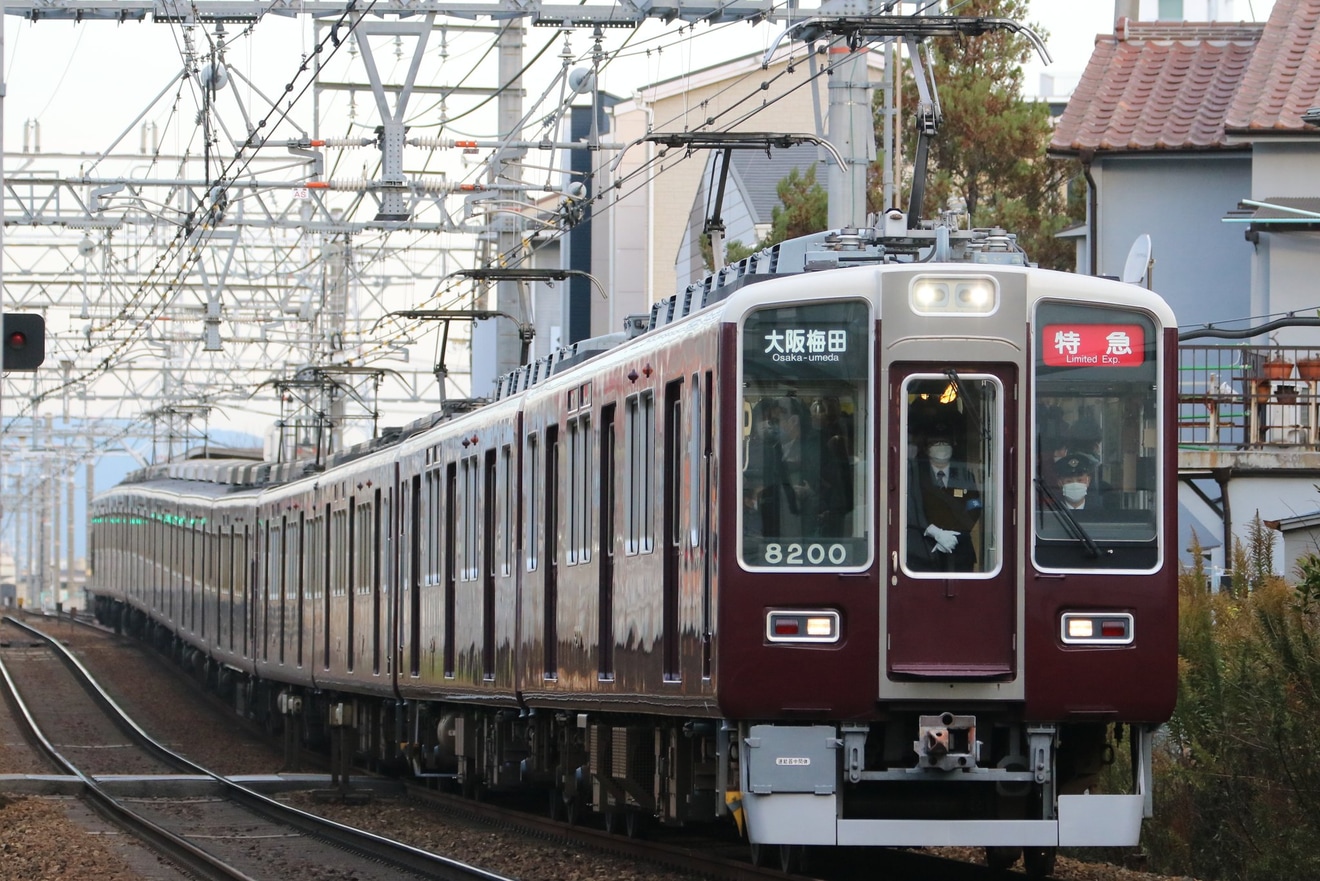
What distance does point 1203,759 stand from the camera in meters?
11.8

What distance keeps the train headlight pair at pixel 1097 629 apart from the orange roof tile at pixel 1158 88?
575 inches

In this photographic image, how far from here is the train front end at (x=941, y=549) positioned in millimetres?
9273

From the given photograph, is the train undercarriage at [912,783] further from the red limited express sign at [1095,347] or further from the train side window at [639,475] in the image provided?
the red limited express sign at [1095,347]

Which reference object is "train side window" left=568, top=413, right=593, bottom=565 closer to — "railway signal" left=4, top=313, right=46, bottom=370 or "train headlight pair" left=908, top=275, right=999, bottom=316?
"train headlight pair" left=908, top=275, right=999, bottom=316

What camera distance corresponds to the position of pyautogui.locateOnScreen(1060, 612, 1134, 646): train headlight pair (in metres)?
9.37

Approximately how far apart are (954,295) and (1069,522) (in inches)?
39.9

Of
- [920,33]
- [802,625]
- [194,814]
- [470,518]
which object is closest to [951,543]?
[802,625]

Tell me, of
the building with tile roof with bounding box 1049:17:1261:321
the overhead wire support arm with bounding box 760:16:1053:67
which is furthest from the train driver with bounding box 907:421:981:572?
the building with tile roof with bounding box 1049:17:1261:321

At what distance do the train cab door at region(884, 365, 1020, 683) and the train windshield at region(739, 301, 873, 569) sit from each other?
6.2 inches

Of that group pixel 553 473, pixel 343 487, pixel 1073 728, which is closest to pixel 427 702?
pixel 343 487

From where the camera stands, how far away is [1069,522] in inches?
370

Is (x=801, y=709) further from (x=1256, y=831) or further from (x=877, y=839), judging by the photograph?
(x=1256, y=831)

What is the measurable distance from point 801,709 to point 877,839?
1.92 feet

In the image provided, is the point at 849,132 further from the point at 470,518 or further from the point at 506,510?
the point at 470,518
